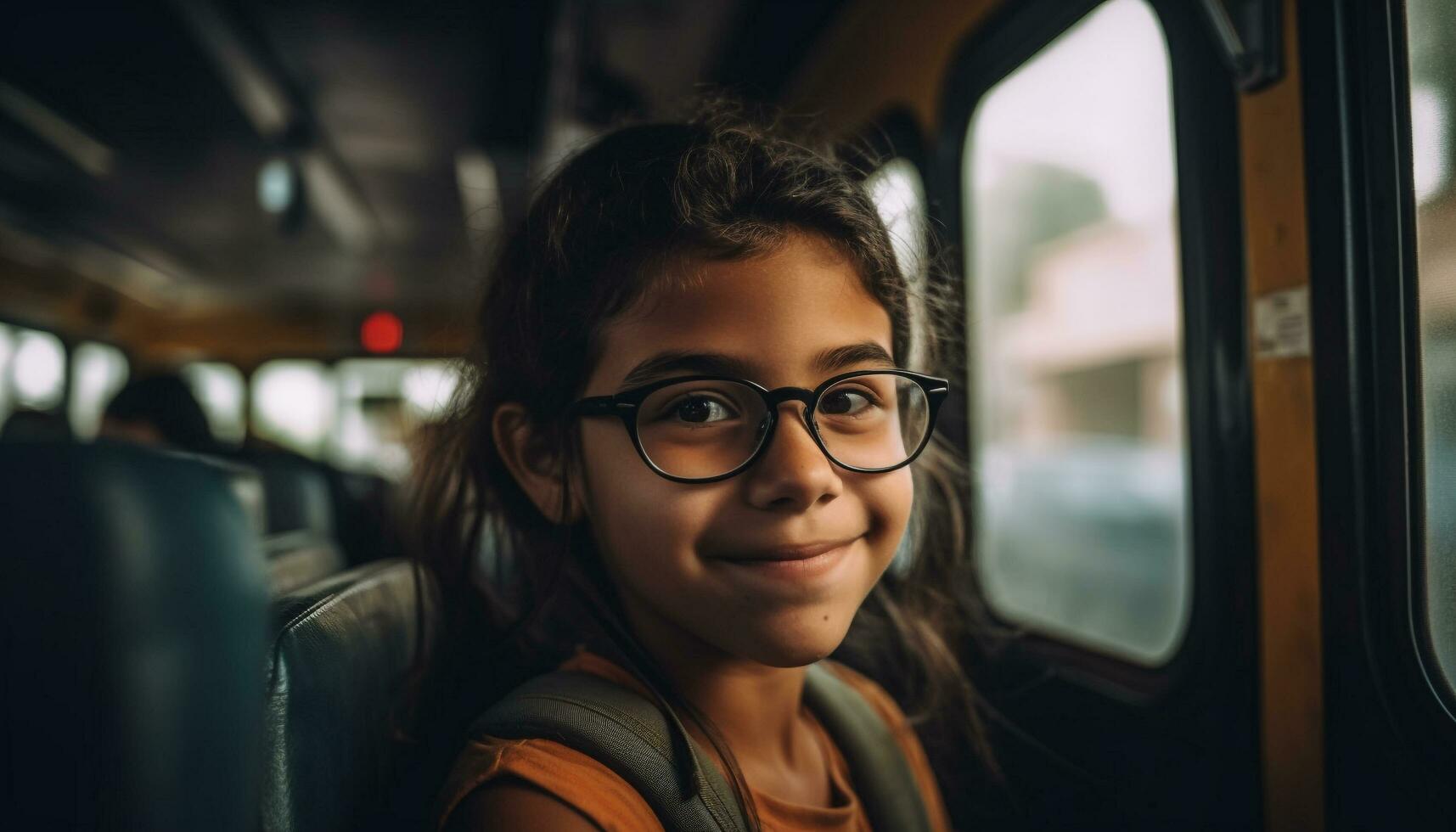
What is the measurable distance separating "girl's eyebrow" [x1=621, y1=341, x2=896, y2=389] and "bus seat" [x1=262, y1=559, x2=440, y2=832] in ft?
1.25

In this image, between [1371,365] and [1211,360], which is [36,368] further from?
[1371,365]

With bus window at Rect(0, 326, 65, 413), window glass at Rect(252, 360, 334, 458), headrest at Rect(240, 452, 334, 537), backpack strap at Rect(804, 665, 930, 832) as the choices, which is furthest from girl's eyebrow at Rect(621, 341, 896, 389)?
window glass at Rect(252, 360, 334, 458)

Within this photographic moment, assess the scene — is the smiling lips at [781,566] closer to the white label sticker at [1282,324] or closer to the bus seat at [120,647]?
the bus seat at [120,647]

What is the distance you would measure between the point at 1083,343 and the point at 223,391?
1122 centimetres

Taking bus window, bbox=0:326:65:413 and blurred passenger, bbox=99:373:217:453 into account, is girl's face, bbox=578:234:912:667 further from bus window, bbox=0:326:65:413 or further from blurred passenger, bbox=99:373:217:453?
bus window, bbox=0:326:65:413

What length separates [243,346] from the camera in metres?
10.4

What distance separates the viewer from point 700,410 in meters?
0.84

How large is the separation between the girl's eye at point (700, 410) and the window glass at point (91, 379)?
8220mm

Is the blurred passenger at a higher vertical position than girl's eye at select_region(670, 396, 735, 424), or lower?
higher

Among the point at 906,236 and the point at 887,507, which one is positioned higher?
the point at 906,236

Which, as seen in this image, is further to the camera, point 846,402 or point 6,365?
point 6,365

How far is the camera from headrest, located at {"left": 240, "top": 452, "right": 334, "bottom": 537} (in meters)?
2.91

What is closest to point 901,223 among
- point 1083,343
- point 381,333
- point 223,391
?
point 381,333

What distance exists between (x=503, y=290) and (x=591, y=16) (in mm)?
2875
